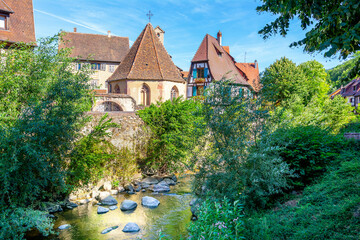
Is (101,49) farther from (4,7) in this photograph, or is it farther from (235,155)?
(235,155)

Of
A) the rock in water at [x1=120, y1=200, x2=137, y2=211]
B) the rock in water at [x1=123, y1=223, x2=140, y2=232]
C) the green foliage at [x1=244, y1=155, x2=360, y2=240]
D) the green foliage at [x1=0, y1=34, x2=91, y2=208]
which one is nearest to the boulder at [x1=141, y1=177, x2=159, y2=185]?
the rock in water at [x1=120, y1=200, x2=137, y2=211]

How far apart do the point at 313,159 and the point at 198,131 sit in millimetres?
3034

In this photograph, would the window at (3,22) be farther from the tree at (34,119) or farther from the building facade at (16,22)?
the tree at (34,119)

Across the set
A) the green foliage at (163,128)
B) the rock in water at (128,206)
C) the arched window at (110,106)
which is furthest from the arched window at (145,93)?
the rock in water at (128,206)

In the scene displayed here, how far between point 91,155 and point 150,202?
3.01 m

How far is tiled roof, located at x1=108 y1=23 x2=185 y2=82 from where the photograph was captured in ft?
74.7

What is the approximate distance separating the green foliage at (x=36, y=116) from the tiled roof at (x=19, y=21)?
1218cm

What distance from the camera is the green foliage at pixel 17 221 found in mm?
6071

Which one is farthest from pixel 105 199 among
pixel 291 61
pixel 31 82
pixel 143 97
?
pixel 291 61

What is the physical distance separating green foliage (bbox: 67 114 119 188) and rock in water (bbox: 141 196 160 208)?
8.15 ft

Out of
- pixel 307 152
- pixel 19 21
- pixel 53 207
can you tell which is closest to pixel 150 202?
pixel 53 207

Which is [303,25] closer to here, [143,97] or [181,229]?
[181,229]

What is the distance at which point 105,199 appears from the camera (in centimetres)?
1014

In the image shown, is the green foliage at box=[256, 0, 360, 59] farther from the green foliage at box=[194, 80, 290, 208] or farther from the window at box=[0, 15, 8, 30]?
the window at box=[0, 15, 8, 30]
